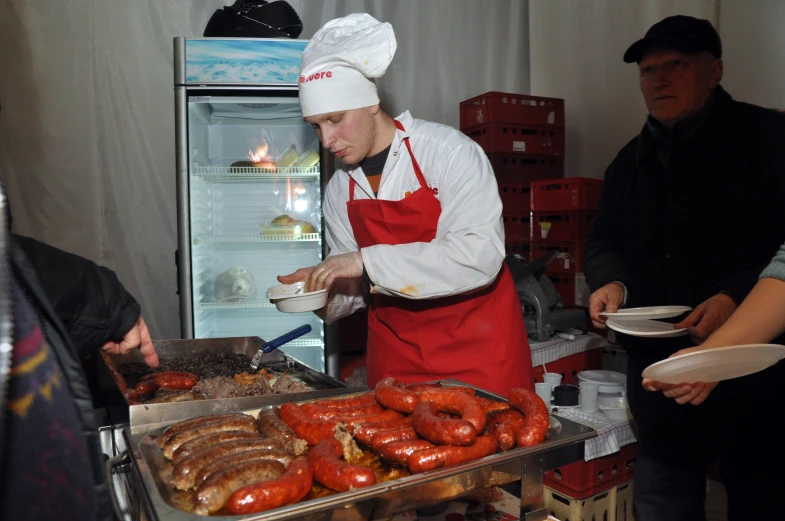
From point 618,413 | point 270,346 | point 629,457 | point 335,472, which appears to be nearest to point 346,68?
point 270,346

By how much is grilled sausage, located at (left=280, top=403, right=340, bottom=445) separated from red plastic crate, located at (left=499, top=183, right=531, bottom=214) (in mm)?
3438

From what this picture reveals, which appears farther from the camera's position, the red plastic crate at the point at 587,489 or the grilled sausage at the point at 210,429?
the red plastic crate at the point at 587,489

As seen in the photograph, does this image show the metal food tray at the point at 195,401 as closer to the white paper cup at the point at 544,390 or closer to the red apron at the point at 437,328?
the red apron at the point at 437,328

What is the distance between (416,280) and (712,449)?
5.28 ft

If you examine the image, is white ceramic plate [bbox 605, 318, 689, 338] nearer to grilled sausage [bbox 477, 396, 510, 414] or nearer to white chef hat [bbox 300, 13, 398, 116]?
grilled sausage [bbox 477, 396, 510, 414]

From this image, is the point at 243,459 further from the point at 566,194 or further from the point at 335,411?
the point at 566,194

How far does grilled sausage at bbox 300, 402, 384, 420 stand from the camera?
1.59 m

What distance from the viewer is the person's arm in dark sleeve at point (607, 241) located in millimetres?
2838

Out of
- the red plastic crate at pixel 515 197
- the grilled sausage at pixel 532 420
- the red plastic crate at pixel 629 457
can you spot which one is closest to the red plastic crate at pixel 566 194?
the red plastic crate at pixel 515 197

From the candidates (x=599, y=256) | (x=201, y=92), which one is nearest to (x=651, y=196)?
(x=599, y=256)

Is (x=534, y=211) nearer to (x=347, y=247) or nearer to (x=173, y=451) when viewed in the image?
(x=347, y=247)

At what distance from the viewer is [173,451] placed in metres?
1.44

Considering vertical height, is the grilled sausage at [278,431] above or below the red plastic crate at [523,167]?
below

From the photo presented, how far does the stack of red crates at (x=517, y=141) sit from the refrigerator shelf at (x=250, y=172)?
1.60 meters
